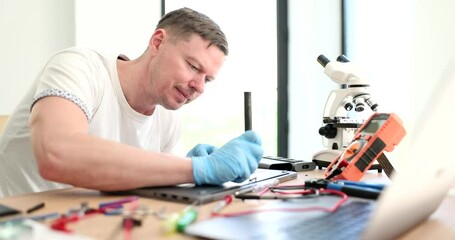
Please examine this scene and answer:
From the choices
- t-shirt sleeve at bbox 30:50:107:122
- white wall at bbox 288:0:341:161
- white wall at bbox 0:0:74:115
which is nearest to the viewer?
t-shirt sleeve at bbox 30:50:107:122

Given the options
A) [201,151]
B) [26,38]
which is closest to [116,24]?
[26,38]

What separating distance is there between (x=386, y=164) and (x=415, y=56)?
136cm

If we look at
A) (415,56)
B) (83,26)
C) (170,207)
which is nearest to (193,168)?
(170,207)

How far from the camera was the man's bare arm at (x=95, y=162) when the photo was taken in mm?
806

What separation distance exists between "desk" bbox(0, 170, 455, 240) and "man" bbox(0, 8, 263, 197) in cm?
→ 4

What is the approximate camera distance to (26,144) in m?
1.16

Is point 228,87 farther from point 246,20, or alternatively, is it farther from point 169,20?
point 169,20

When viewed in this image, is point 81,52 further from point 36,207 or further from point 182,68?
point 36,207

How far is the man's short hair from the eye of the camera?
3.87 feet

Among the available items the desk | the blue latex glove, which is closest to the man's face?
the blue latex glove

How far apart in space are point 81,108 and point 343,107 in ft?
3.06

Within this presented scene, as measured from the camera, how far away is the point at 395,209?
1.60ft

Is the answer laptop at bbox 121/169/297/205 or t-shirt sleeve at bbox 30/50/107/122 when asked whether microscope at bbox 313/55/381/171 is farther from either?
t-shirt sleeve at bbox 30/50/107/122

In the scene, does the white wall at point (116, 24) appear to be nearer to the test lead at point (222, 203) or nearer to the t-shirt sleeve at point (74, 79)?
the t-shirt sleeve at point (74, 79)
